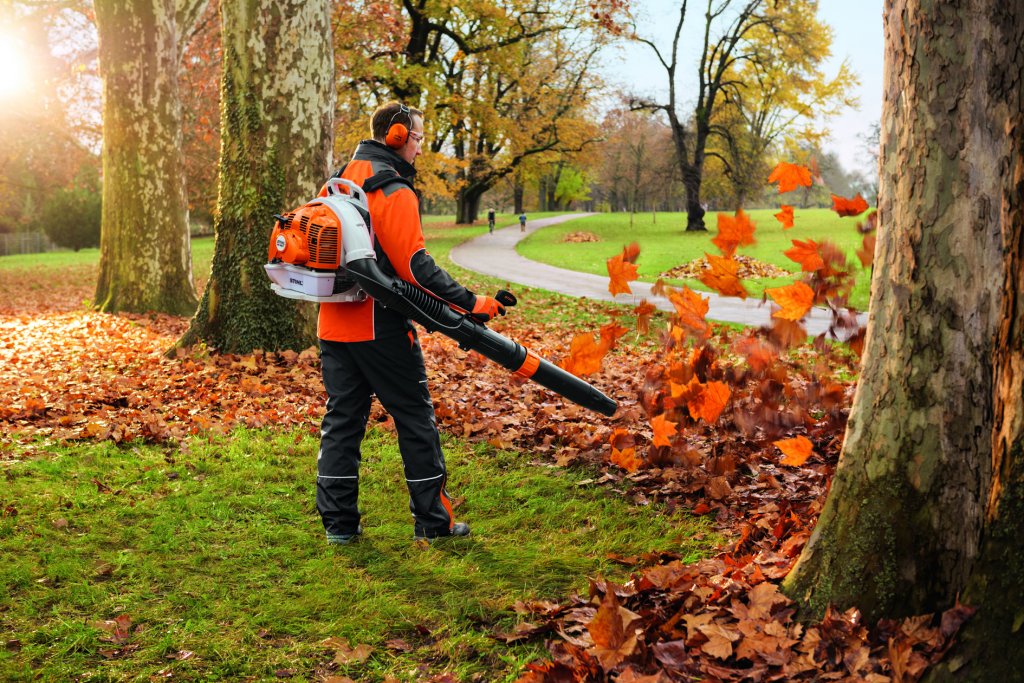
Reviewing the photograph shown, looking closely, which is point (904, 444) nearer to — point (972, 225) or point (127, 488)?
point (972, 225)

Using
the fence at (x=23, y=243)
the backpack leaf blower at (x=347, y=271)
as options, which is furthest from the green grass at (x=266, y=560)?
the fence at (x=23, y=243)

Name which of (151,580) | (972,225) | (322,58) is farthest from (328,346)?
(322,58)

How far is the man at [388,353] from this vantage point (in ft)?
13.1

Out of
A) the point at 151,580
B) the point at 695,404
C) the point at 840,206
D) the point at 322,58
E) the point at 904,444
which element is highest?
the point at 322,58

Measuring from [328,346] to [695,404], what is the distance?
8.40ft

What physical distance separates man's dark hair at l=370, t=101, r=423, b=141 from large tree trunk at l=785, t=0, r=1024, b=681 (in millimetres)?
2371

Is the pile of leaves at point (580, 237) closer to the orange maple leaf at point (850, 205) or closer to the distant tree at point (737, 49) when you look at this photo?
the distant tree at point (737, 49)

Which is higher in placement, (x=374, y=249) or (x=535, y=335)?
(x=374, y=249)

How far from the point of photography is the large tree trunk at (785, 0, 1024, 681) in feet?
8.63

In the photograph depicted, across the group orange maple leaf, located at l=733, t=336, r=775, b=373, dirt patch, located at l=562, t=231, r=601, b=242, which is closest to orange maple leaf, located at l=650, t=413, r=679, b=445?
orange maple leaf, located at l=733, t=336, r=775, b=373

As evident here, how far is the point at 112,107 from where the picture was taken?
12656 millimetres

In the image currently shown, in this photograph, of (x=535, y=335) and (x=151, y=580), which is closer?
(x=151, y=580)

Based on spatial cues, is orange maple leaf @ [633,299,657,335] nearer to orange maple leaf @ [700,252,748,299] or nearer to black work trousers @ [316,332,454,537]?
orange maple leaf @ [700,252,748,299]

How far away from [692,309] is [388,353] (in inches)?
89.3
